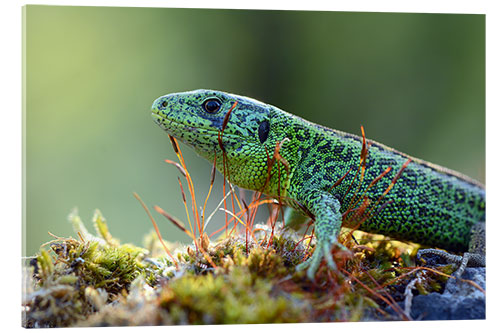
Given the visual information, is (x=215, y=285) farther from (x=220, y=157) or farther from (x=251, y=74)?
(x=251, y=74)

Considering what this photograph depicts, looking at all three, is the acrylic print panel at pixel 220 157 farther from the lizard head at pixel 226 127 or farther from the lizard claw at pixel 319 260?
the lizard head at pixel 226 127

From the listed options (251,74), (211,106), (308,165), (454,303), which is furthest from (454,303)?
(251,74)

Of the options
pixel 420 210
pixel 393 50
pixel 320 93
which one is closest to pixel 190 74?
pixel 320 93

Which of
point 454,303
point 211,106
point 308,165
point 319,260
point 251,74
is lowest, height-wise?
point 454,303

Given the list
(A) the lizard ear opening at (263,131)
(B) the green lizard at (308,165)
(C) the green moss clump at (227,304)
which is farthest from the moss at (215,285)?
(A) the lizard ear opening at (263,131)

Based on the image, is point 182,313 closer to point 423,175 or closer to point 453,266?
point 453,266

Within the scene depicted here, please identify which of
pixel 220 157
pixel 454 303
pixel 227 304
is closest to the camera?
pixel 227 304
